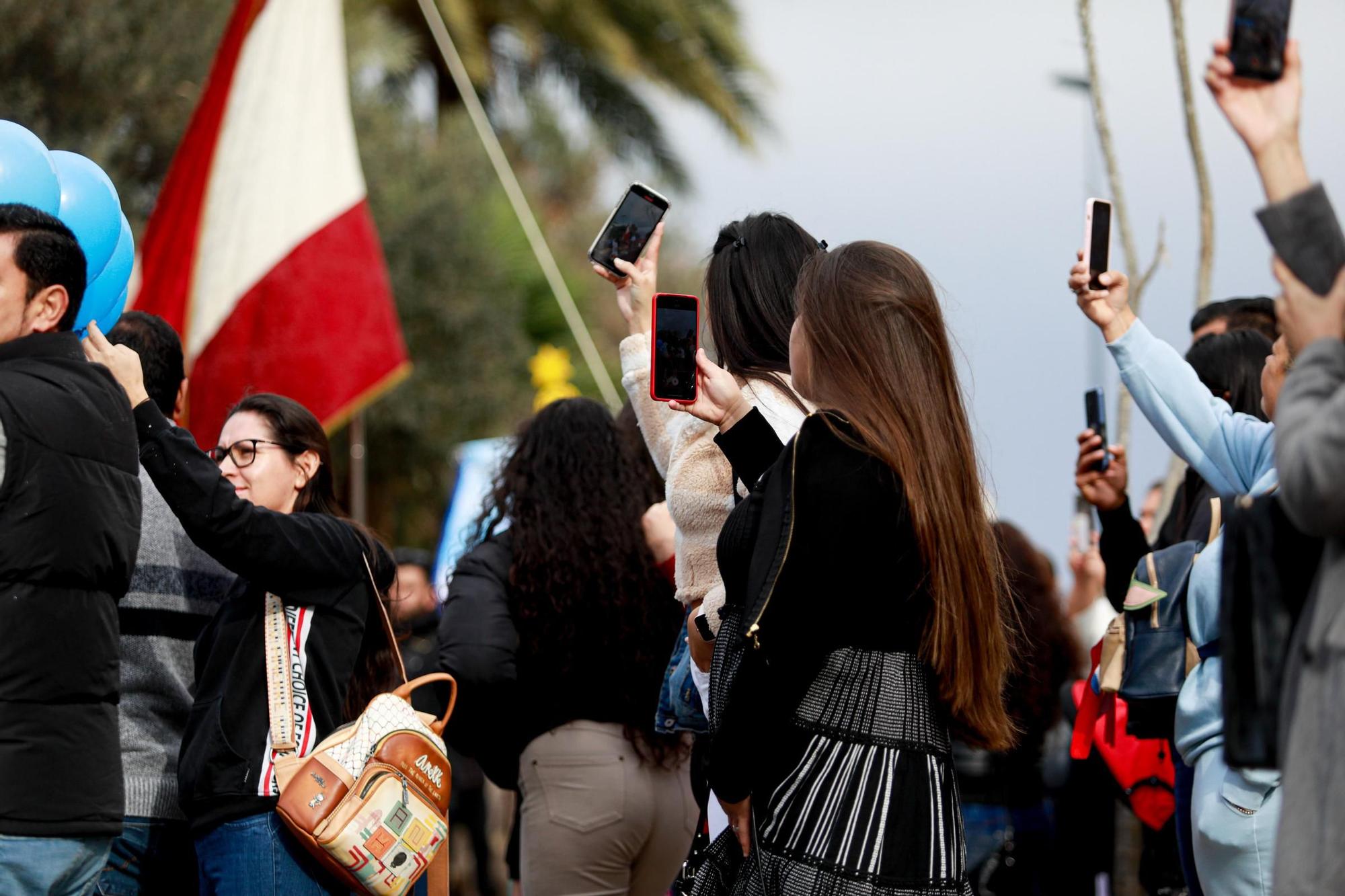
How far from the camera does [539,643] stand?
14.3ft

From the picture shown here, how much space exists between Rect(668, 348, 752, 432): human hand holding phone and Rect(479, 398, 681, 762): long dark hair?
1.40m

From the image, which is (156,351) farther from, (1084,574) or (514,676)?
(1084,574)

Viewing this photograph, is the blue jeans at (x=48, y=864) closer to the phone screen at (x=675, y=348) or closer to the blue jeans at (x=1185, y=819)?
the phone screen at (x=675, y=348)

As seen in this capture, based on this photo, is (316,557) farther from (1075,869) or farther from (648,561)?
(1075,869)

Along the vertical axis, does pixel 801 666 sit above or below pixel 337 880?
above

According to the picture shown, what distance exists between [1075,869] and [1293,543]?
4.27m

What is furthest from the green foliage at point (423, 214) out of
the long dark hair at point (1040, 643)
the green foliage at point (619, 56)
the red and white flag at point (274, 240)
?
the long dark hair at point (1040, 643)

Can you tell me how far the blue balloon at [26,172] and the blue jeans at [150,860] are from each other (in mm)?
1391

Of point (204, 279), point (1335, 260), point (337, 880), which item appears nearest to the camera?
point (1335, 260)

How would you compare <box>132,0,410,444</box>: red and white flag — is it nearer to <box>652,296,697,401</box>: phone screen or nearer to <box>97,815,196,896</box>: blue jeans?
<box>97,815,196,896</box>: blue jeans

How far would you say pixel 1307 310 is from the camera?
2020mm

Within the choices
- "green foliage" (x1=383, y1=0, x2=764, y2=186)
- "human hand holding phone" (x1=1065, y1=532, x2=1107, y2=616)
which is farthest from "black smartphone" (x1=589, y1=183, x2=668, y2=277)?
"green foliage" (x1=383, y1=0, x2=764, y2=186)

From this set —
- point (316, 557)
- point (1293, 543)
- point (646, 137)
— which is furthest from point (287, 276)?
point (646, 137)

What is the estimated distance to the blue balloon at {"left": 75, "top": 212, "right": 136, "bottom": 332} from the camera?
3.59m
